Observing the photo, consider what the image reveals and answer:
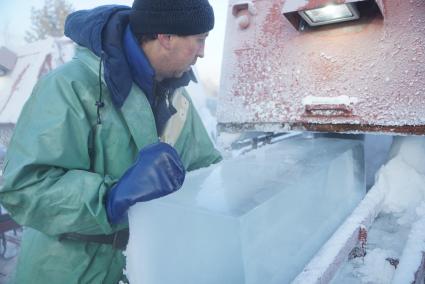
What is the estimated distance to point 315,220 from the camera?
1577 millimetres

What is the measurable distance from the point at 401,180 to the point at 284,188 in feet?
3.09

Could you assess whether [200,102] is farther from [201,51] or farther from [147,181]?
[147,181]

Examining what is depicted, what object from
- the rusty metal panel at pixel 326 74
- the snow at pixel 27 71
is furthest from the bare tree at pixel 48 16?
the rusty metal panel at pixel 326 74

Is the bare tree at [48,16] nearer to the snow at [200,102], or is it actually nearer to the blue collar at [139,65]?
the snow at [200,102]

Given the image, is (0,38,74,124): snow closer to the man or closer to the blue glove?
the man

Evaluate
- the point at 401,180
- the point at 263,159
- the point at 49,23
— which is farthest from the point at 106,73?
the point at 49,23

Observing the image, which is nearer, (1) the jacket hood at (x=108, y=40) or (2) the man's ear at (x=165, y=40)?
(1) the jacket hood at (x=108, y=40)

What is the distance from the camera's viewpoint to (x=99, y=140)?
1.23 metres

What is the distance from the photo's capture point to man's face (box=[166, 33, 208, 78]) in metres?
1.42

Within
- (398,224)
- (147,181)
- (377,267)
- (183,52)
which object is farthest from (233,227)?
(398,224)

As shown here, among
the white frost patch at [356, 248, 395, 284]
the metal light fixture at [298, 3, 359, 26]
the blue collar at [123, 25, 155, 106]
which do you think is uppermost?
the metal light fixture at [298, 3, 359, 26]

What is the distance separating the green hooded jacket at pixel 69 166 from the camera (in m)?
1.08

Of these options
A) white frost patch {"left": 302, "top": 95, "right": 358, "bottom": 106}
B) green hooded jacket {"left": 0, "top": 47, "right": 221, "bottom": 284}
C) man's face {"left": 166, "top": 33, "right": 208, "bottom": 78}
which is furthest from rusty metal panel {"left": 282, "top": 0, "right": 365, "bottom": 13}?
green hooded jacket {"left": 0, "top": 47, "right": 221, "bottom": 284}

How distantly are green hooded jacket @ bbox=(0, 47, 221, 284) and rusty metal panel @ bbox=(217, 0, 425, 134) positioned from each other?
944mm
